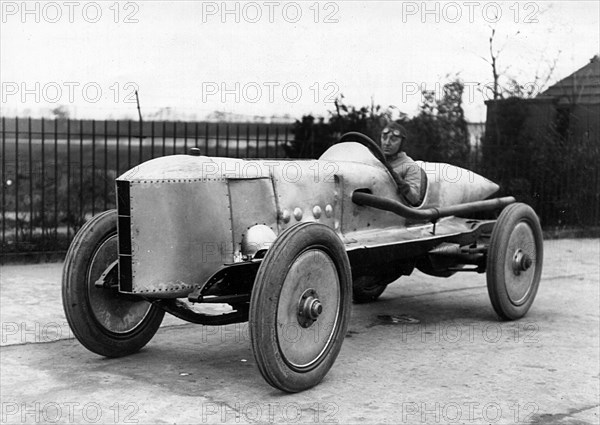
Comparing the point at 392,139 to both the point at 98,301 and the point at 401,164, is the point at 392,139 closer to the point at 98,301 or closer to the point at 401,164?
the point at 401,164

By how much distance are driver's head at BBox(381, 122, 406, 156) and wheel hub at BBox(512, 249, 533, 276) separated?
1361mm

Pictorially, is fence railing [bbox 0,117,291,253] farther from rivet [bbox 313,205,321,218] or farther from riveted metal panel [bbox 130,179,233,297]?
riveted metal panel [bbox 130,179,233,297]

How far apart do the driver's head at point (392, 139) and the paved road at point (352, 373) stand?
57.2 inches

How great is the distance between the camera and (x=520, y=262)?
709 cm

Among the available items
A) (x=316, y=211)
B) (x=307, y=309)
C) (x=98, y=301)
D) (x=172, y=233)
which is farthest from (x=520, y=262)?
(x=98, y=301)

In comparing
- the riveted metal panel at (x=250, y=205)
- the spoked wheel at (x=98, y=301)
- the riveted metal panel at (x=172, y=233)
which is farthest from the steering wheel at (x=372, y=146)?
the spoked wheel at (x=98, y=301)

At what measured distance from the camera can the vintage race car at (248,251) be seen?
192 inches

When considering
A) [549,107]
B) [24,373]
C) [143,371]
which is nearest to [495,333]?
[143,371]

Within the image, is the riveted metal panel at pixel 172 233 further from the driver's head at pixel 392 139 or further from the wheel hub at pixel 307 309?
the driver's head at pixel 392 139

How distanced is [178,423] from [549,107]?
38.1ft

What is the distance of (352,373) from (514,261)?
7.68 feet

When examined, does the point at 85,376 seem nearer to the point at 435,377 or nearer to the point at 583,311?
the point at 435,377

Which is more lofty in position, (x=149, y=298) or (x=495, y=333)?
(x=149, y=298)

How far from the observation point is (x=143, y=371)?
5340mm
